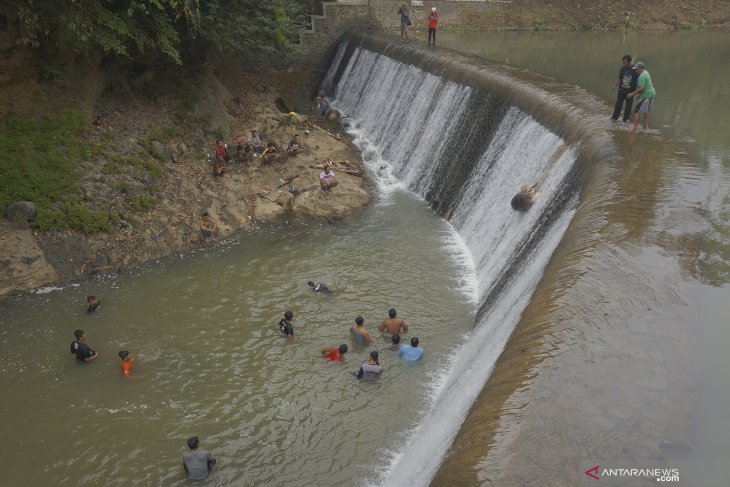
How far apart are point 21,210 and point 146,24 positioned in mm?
7041

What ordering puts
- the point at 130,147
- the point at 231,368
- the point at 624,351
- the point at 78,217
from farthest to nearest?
1. the point at 130,147
2. the point at 78,217
3. the point at 231,368
4. the point at 624,351

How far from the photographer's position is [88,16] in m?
15.1

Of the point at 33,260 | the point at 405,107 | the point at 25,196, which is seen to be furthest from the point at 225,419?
the point at 405,107

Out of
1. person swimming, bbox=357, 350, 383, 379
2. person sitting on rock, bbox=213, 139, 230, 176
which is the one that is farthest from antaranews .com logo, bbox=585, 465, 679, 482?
person sitting on rock, bbox=213, 139, 230, 176

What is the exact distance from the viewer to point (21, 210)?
46.7ft

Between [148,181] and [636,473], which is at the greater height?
[636,473]

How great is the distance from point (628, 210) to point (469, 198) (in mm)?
7045

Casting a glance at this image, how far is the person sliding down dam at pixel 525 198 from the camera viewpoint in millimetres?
13312

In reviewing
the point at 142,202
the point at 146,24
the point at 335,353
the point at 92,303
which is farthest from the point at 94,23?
the point at 335,353

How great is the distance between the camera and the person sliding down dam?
43.7ft

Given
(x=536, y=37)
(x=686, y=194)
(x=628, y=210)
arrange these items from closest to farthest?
(x=628, y=210)
(x=686, y=194)
(x=536, y=37)

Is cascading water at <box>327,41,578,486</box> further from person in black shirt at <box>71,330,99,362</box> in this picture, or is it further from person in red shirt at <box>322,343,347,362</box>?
person in black shirt at <box>71,330,99,362</box>

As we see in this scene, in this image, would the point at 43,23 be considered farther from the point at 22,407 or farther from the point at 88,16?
the point at 22,407

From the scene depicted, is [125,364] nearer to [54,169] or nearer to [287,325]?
[287,325]
